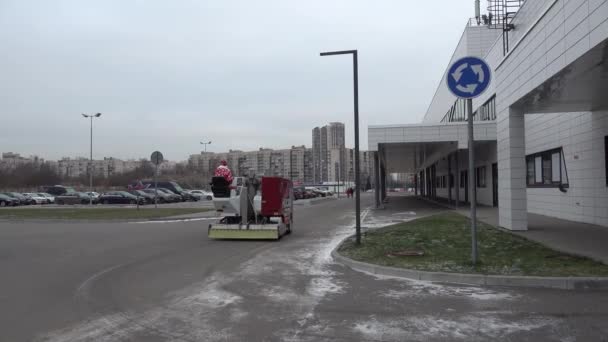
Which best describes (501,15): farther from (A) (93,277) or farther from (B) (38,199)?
(B) (38,199)

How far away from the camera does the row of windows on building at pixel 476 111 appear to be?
3049 cm

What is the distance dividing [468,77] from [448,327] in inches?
195

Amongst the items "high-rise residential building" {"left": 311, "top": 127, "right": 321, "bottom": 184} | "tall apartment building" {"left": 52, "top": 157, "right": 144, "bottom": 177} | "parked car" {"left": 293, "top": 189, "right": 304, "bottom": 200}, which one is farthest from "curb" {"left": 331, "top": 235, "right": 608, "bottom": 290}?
"tall apartment building" {"left": 52, "top": 157, "right": 144, "bottom": 177}

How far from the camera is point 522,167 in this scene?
1470cm

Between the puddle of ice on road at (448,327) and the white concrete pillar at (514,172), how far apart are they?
935 cm

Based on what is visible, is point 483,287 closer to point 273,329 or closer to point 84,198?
point 273,329

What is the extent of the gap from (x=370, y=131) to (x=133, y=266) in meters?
21.1

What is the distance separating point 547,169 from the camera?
20234 millimetres

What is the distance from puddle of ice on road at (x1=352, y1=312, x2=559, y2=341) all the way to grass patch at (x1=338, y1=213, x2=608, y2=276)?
2463 millimetres

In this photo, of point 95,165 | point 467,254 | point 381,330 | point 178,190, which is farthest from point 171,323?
point 95,165

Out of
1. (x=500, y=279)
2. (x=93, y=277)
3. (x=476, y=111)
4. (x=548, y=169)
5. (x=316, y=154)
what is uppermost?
(x=316, y=154)

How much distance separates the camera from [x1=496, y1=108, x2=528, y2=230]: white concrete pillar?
14.6 metres

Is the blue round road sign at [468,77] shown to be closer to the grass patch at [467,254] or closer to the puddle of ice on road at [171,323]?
the grass patch at [467,254]

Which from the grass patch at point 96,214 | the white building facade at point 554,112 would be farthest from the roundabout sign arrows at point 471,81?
the grass patch at point 96,214
